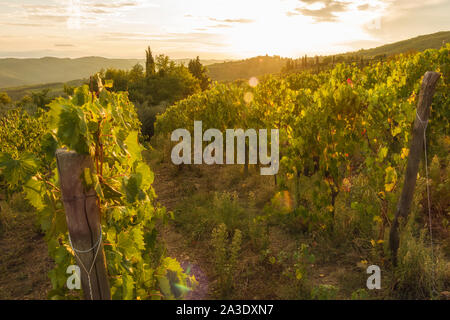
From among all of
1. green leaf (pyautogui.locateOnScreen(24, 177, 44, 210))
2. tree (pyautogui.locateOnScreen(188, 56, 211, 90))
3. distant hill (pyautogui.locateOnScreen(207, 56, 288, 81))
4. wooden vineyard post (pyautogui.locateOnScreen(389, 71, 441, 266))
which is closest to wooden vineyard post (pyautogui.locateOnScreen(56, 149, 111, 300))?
green leaf (pyautogui.locateOnScreen(24, 177, 44, 210))

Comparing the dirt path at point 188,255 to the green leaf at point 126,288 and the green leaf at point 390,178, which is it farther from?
the green leaf at point 390,178

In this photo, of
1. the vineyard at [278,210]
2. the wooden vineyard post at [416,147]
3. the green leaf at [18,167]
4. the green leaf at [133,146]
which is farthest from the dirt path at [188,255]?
the wooden vineyard post at [416,147]

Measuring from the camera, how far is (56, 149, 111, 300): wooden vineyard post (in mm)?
1615

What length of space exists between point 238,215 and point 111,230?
369 centimetres

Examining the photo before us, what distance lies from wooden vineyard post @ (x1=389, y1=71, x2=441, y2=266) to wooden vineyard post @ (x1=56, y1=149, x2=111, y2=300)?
3250mm

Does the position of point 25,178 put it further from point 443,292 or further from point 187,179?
point 187,179

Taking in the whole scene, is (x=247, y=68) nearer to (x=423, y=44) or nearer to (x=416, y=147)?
(x=423, y=44)

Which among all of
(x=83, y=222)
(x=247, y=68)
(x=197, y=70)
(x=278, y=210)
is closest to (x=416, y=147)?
(x=278, y=210)

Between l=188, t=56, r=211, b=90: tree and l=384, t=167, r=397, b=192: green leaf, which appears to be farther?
l=188, t=56, r=211, b=90: tree
